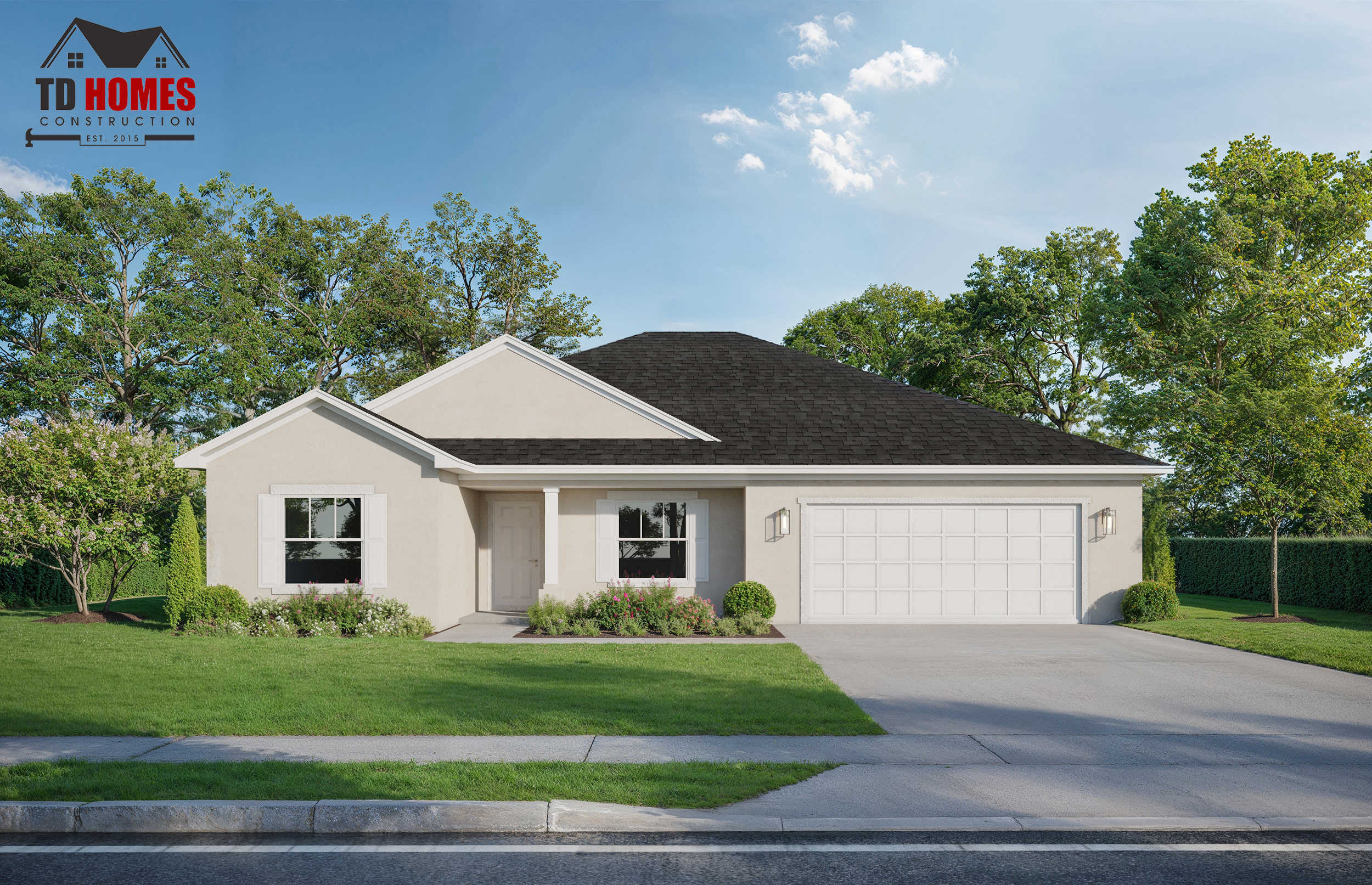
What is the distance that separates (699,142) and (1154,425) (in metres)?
15.8

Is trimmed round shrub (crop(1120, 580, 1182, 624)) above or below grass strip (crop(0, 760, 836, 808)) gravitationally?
below

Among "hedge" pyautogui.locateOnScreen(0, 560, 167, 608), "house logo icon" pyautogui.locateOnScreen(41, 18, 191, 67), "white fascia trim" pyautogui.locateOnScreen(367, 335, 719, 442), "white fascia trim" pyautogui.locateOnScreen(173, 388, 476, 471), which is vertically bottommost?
"hedge" pyautogui.locateOnScreen(0, 560, 167, 608)

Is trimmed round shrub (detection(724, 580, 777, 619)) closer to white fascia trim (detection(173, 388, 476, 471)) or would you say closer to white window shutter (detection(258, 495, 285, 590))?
white fascia trim (detection(173, 388, 476, 471))

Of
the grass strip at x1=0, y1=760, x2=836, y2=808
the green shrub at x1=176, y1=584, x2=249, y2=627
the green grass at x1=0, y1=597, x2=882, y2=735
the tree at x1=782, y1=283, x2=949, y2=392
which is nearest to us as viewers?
the grass strip at x1=0, y1=760, x2=836, y2=808

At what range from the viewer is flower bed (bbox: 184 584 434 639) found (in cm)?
1397

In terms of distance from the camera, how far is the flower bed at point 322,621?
13969 millimetres

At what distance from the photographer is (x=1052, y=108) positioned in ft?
61.0

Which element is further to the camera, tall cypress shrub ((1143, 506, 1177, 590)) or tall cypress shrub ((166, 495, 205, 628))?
tall cypress shrub ((1143, 506, 1177, 590))

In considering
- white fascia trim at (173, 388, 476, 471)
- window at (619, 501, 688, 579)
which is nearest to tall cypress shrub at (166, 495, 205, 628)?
white fascia trim at (173, 388, 476, 471)

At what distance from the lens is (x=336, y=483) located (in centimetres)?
1483

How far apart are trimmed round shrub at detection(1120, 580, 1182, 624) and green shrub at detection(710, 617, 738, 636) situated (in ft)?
25.6

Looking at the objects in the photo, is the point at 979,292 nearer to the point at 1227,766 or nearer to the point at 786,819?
the point at 1227,766

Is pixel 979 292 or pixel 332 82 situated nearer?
pixel 332 82

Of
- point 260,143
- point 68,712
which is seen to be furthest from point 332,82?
point 68,712
